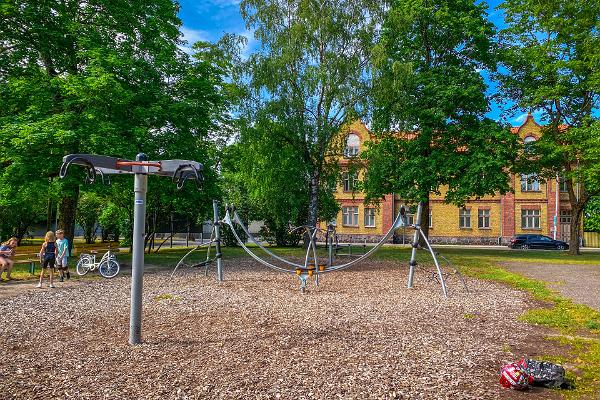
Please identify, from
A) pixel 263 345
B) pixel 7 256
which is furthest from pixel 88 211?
pixel 263 345

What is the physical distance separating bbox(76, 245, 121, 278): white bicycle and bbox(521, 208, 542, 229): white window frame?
142ft

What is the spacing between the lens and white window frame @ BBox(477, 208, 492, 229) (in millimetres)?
48656

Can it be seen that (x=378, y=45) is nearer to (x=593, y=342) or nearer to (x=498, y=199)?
(x=593, y=342)

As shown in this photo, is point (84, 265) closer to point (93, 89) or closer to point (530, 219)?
point (93, 89)

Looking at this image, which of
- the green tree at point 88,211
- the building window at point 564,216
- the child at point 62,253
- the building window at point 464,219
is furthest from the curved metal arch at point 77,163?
the building window at point 564,216

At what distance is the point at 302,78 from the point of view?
24.3 metres

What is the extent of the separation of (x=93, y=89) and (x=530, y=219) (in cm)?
4430

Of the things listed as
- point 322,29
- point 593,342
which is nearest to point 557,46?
point 322,29

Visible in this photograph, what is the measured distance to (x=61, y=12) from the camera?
1878cm

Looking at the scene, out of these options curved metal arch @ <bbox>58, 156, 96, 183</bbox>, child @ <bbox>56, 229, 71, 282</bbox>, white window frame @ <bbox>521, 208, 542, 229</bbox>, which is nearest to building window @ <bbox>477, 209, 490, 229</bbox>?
white window frame @ <bbox>521, 208, 542, 229</bbox>

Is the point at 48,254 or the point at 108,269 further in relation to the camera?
the point at 108,269

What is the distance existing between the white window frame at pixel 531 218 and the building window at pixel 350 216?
16.9 m

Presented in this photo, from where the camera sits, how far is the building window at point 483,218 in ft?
160

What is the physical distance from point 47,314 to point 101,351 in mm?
3308
